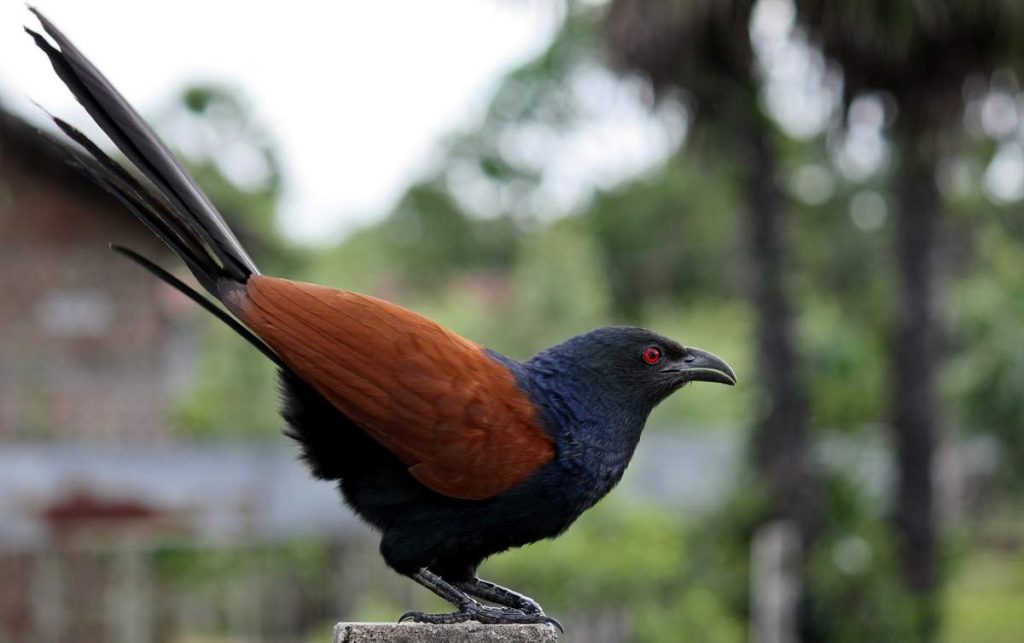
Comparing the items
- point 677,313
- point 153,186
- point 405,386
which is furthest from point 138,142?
point 677,313

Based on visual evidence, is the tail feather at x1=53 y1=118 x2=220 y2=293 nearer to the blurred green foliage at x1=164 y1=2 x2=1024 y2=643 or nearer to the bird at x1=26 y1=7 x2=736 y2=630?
the bird at x1=26 y1=7 x2=736 y2=630

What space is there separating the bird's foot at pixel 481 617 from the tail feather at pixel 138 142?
2.80 feet

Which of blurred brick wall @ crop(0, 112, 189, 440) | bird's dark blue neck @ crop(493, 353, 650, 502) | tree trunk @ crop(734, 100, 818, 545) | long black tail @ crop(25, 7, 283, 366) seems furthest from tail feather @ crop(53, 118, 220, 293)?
blurred brick wall @ crop(0, 112, 189, 440)

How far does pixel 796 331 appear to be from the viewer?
1150 cm

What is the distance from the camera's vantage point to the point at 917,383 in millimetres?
12070

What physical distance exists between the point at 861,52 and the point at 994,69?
1299 millimetres

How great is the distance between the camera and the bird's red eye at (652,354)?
3.22 metres

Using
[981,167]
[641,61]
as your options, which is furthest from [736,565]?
[981,167]

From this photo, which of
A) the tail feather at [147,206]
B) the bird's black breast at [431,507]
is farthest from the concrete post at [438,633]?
the tail feather at [147,206]

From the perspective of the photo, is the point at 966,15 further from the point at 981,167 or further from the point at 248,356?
the point at 248,356

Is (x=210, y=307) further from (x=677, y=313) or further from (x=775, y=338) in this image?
(x=677, y=313)

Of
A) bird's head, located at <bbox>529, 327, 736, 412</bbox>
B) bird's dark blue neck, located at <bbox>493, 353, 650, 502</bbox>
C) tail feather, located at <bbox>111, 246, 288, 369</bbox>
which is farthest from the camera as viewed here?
bird's head, located at <bbox>529, 327, 736, 412</bbox>

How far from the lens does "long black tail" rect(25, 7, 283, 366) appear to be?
2.86 meters

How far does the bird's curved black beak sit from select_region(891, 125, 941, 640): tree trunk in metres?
9.16
